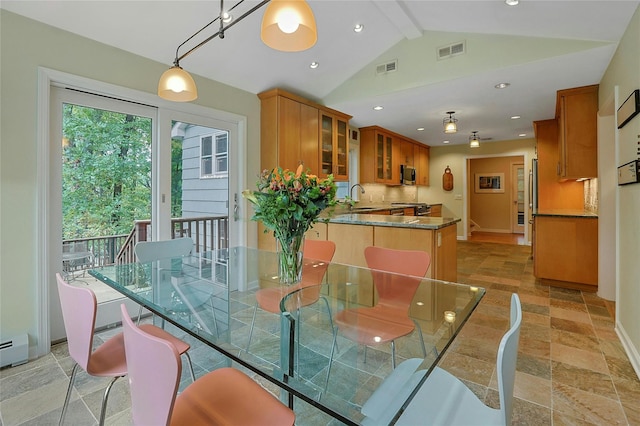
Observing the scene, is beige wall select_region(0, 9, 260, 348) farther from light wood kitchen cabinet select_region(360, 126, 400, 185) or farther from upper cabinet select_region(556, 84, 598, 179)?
upper cabinet select_region(556, 84, 598, 179)

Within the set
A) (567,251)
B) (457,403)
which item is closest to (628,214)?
(567,251)

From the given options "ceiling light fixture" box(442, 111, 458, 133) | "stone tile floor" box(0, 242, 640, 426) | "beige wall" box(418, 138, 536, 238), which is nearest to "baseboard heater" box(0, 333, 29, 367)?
"stone tile floor" box(0, 242, 640, 426)

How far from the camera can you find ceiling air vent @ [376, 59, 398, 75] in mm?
3877

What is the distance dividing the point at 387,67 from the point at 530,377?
3478 mm

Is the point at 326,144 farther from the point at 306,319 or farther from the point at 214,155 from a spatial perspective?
the point at 306,319

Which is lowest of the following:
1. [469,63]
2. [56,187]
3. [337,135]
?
[56,187]

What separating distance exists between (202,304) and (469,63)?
3.46 metres

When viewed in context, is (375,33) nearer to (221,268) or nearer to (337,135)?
(337,135)

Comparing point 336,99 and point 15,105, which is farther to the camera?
point 336,99

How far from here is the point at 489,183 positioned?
988 cm

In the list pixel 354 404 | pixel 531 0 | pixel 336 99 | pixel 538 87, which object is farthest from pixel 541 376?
pixel 336 99

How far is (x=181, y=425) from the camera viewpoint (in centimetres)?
102

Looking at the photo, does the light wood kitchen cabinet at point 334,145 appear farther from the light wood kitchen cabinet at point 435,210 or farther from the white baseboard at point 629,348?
the white baseboard at point 629,348

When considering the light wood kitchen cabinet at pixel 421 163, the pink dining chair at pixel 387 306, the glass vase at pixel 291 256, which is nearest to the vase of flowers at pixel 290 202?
the glass vase at pixel 291 256
